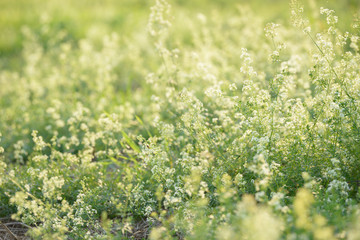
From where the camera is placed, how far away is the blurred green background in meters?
8.52

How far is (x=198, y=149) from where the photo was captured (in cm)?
340

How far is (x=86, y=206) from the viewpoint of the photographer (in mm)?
2977

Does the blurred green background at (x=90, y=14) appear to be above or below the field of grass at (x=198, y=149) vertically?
above

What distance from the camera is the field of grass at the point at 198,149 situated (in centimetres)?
242

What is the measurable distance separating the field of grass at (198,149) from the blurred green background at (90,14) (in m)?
2.14

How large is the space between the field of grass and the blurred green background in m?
2.14

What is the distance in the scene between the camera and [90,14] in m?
10.1

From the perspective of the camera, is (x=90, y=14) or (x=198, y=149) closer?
(x=198, y=149)

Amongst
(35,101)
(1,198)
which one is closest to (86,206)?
(1,198)

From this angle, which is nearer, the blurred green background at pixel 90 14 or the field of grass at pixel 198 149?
the field of grass at pixel 198 149

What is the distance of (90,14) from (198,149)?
805 centimetres

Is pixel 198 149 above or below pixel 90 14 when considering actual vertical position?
below

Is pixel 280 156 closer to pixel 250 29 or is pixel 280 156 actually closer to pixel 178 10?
pixel 250 29

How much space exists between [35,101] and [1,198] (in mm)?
2499
